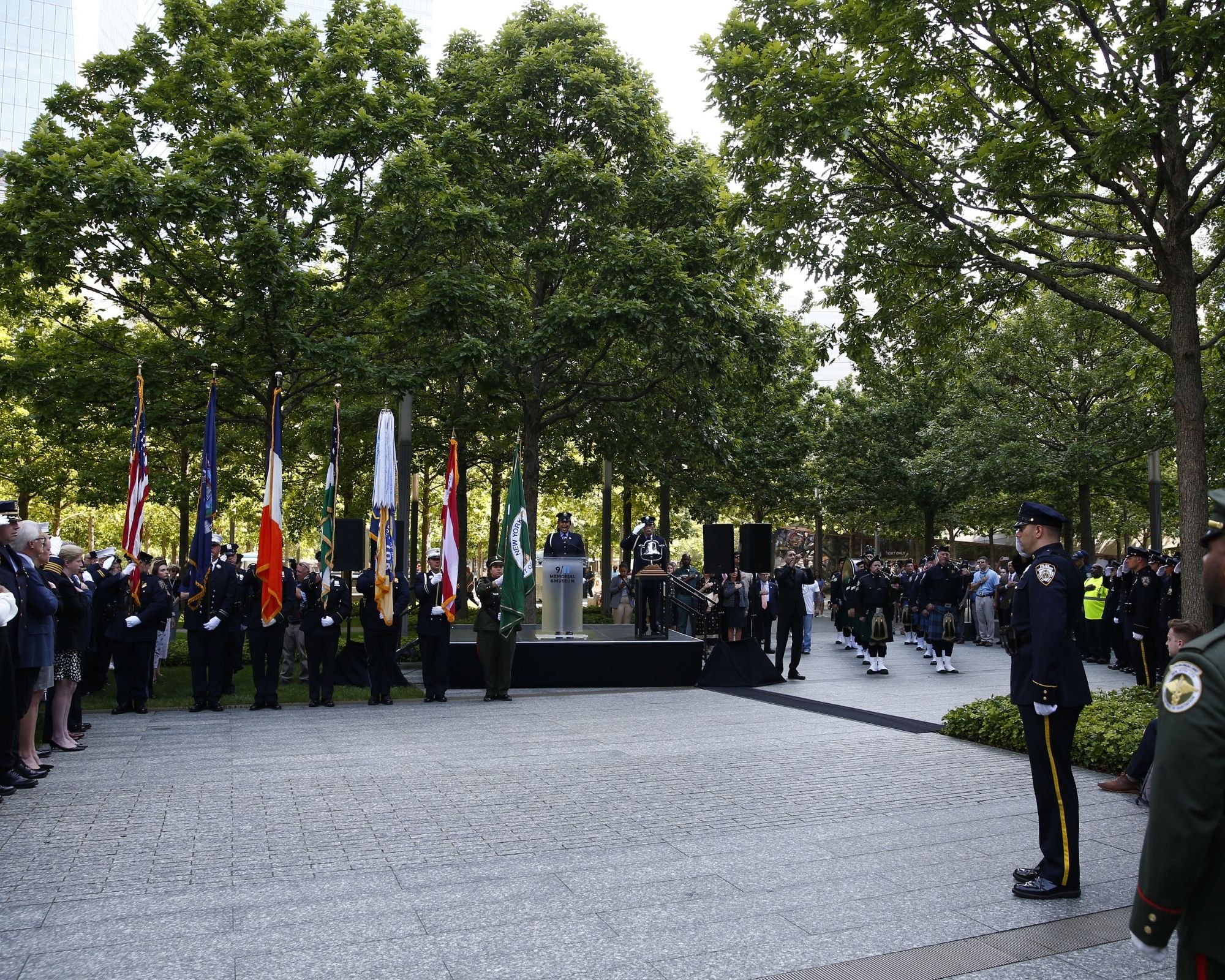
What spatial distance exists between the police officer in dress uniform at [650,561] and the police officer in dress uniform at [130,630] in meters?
7.91

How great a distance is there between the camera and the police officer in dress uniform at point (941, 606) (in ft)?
58.5

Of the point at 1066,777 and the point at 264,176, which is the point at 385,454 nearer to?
the point at 264,176

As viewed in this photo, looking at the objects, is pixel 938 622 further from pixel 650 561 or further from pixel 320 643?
pixel 320 643

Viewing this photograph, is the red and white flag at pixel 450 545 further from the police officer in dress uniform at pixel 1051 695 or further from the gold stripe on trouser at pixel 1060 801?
the gold stripe on trouser at pixel 1060 801

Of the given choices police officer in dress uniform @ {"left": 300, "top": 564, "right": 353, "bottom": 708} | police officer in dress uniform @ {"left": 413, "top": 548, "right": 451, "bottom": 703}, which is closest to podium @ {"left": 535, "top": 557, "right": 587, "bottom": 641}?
police officer in dress uniform @ {"left": 413, "top": 548, "right": 451, "bottom": 703}

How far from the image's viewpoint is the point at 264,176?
55.6ft

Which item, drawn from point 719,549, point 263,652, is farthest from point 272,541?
point 719,549

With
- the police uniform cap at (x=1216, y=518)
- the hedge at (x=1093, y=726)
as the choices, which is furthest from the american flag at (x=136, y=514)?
the police uniform cap at (x=1216, y=518)

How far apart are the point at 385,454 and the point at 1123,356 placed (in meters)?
24.6

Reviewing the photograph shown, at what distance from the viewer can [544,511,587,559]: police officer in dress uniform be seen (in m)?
16.5

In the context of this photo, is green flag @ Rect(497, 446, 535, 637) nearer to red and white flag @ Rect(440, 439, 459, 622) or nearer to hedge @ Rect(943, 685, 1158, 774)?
red and white flag @ Rect(440, 439, 459, 622)

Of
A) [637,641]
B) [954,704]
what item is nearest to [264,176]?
[637,641]

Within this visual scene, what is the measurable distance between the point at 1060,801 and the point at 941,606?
1335cm

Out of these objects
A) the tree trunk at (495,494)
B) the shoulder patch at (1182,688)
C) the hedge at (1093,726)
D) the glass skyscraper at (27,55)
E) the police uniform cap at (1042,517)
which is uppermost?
A: the glass skyscraper at (27,55)
